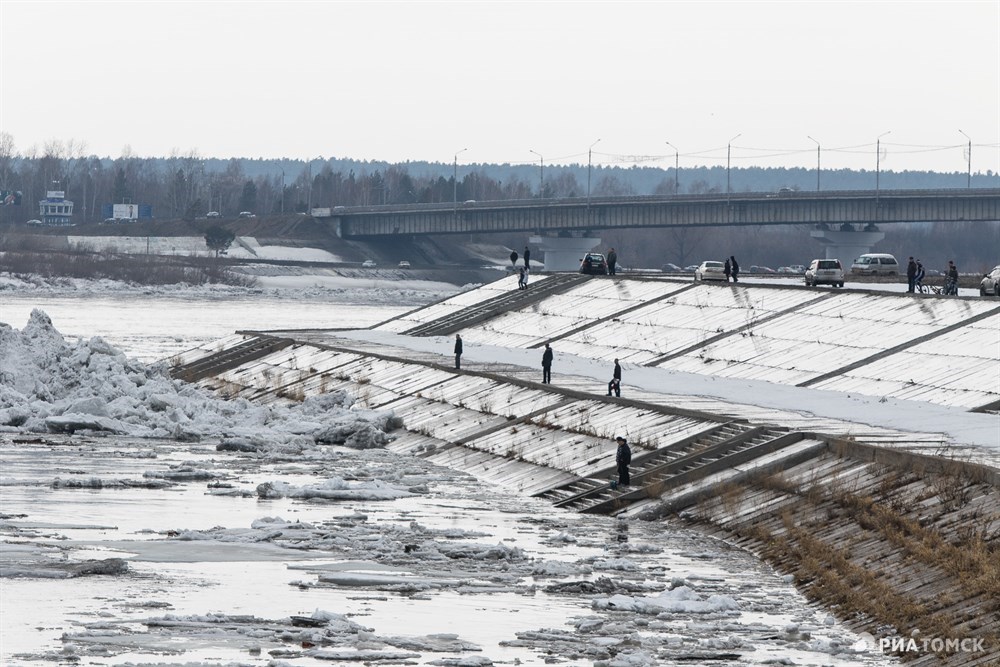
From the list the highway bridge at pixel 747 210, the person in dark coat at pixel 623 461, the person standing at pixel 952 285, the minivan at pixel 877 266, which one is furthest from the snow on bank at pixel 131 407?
the highway bridge at pixel 747 210

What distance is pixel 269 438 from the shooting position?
53.7 meters

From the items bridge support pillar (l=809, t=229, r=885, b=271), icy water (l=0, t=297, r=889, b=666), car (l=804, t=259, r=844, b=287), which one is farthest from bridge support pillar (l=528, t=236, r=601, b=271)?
icy water (l=0, t=297, r=889, b=666)

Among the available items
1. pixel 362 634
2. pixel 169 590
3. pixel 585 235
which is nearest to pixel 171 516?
pixel 169 590

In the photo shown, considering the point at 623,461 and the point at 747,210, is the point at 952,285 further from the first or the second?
the point at 747,210

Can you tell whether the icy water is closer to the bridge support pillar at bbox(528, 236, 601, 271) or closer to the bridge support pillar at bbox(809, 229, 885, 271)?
the bridge support pillar at bbox(809, 229, 885, 271)

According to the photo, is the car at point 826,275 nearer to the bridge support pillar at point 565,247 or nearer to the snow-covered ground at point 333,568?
the snow-covered ground at point 333,568

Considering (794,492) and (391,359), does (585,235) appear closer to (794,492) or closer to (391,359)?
(391,359)

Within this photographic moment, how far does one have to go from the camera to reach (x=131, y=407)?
57688 millimetres

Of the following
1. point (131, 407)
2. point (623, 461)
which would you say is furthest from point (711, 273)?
point (623, 461)

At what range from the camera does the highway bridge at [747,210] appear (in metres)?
169

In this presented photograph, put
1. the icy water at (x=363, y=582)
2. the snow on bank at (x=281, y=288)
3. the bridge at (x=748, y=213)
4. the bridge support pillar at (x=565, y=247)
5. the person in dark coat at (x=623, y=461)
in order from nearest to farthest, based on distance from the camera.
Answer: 1. the icy water at (x=363, y=582)
2. the person in dark coat at (x=623, y=461)
3. the bridge at (x=748, y=213)
4. the snow on bank at (x=281, y=288)
5. the bridge support pillar at (x=565, y=247)

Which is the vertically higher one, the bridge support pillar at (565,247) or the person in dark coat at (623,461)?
the bridge support pillar at (565,247)

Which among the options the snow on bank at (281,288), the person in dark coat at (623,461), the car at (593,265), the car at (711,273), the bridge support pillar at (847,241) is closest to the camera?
the person in dark coat at (623,461)

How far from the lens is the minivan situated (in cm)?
9519
